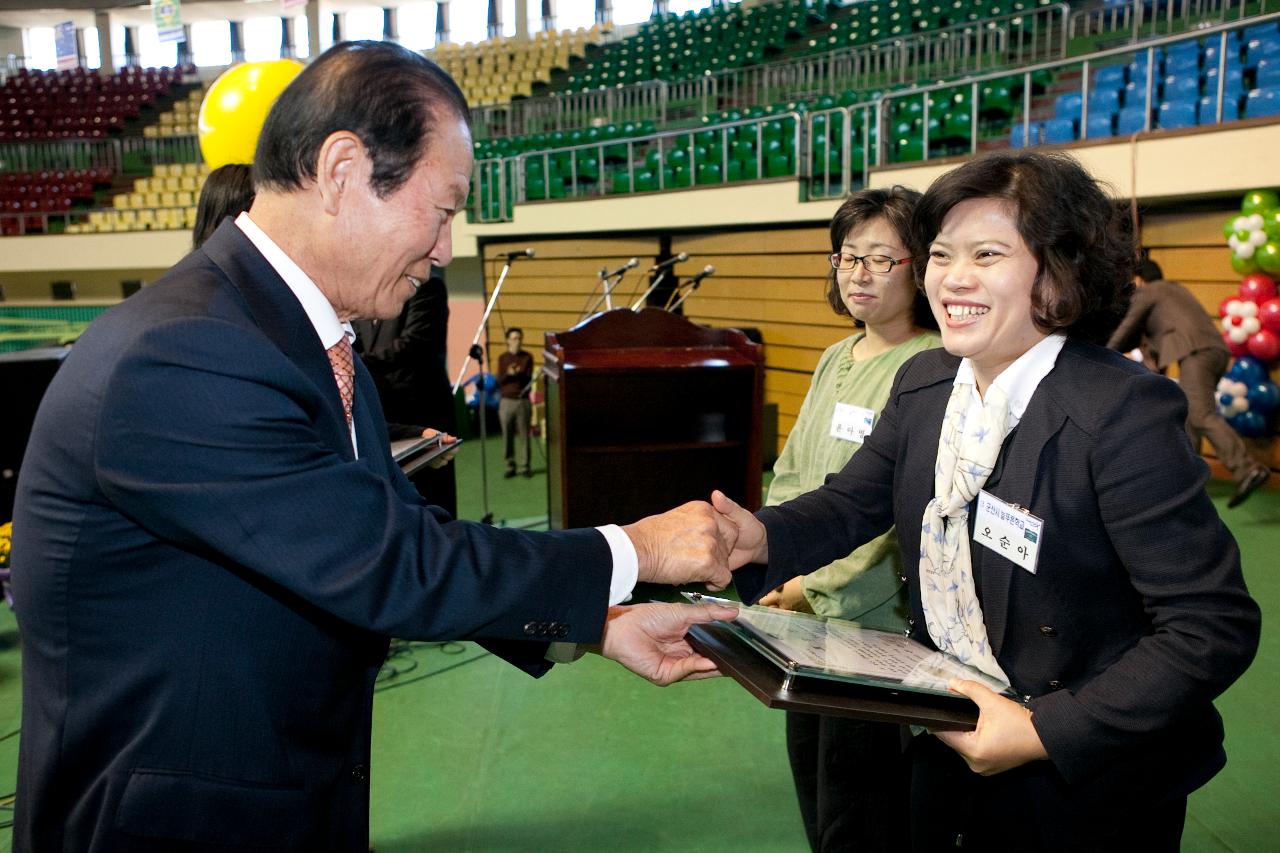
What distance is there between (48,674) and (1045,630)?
1.18 m

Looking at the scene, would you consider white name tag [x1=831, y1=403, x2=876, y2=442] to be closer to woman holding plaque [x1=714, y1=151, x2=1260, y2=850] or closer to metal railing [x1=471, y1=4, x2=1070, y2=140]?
woman holding plaque [x1=714, y1=151, x2=1260, y2=850]

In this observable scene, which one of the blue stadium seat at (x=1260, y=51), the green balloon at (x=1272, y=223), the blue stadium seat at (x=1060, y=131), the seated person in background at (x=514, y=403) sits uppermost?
the blue stadium seat at (x=1260, y=51)

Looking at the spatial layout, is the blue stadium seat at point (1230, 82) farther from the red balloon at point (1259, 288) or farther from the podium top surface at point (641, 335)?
the podium top surface at point (641, 335)

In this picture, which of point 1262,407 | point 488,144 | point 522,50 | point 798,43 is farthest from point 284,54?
point 1262,407

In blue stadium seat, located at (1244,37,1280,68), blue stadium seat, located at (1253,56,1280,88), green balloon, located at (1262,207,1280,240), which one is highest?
blue stadium seat, located at (1244,37,1280,68)

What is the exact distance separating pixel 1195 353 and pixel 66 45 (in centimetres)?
2571

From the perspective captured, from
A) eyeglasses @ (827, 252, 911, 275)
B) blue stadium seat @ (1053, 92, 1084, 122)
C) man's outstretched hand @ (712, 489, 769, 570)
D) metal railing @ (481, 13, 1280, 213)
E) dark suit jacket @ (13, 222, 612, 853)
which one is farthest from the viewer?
blue stadium seat @ (1053, 92, 1084, 122)

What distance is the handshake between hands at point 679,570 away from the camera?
52.3 inches

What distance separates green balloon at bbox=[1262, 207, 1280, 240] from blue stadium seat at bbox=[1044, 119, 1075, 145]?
1.82 metres

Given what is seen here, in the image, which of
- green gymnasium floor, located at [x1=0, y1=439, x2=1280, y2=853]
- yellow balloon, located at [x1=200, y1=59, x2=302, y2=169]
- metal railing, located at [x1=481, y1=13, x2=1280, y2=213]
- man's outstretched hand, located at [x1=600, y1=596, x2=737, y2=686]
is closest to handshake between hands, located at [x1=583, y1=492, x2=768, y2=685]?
man's outstretched hand, located at [x1=600, y1=596, x2=737, y2=686]

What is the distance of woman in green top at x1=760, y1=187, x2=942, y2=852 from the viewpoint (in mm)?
1841

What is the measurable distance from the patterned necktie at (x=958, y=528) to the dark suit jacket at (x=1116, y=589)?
0.02 m

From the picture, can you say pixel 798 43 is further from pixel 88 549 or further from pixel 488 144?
pixel 88 549

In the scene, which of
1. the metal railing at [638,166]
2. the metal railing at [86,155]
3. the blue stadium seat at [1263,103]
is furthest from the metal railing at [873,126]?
the metal railing at [86,155]
